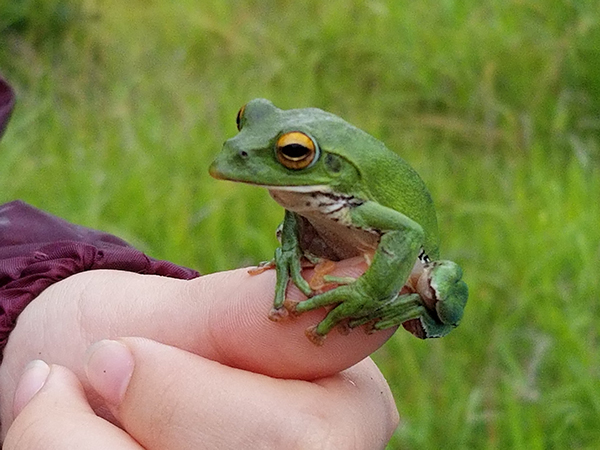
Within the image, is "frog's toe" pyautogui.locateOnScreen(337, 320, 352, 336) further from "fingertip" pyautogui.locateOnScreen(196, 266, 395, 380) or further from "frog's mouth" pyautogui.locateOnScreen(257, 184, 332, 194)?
"frog's mouth" pyautogui.locateOnScreen(257, 184, 332, 194)

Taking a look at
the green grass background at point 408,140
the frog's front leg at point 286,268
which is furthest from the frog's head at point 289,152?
the green grass background at point 408,140

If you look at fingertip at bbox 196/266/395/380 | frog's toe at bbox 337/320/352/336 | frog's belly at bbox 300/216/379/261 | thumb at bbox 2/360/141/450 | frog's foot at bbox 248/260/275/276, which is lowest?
thumb at bbox 2/360/141/450

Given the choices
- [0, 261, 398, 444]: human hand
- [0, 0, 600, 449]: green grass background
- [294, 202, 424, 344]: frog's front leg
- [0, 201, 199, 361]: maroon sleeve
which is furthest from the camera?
[0, 0, 600, 449]: green grass background

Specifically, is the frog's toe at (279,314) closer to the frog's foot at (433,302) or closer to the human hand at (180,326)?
the human hand at (180,326)

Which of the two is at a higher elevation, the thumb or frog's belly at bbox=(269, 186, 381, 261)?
frog's belly at bbox=(269, 186, 381, 261)

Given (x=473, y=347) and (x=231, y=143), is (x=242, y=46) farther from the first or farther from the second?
(x=231, y=143)

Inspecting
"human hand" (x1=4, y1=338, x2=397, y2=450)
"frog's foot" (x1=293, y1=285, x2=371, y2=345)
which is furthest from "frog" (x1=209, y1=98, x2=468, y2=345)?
"human hand" (x1=4, y1=338, x2=397, y2=450)
